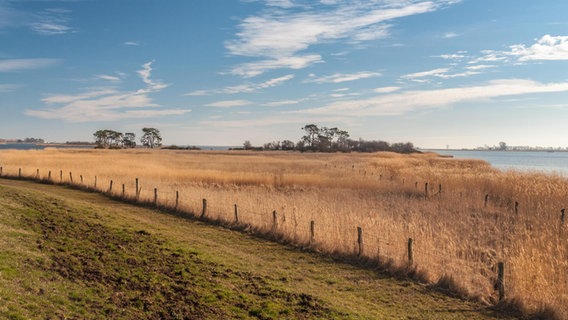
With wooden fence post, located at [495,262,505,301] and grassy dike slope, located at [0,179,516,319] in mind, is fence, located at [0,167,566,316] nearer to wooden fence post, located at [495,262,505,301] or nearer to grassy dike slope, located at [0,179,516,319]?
wooden fence post, located at [495,262,505,301]

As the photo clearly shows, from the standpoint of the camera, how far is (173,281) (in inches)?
376

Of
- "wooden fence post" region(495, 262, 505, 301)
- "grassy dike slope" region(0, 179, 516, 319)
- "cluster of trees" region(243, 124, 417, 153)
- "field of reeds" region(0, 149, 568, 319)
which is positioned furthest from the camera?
"cluster of trees" region(243, 124, 417, 153)

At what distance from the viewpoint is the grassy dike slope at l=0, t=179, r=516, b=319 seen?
7.79m

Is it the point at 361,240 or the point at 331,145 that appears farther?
the point at 331,145

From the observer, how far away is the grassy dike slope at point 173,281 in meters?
7.79

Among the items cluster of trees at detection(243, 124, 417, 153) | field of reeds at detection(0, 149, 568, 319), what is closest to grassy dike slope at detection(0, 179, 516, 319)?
field of reeds at detection(0, 149, 568, 319)

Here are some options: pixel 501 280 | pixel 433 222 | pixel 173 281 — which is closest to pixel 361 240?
pixel 501 280

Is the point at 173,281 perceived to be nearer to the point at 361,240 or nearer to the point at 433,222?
the point at 361,240

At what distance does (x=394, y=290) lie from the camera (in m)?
10.7

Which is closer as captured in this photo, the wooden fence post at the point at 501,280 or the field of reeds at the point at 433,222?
the wooden fence post at the point at 501,280

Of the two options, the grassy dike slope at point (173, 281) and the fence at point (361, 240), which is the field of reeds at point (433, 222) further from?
the grassy dike slope at point (173, 281)

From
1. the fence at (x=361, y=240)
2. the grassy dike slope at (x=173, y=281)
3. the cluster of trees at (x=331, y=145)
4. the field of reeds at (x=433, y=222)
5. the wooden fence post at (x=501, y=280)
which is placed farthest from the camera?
the cluster of trees at (x=331, y=145)

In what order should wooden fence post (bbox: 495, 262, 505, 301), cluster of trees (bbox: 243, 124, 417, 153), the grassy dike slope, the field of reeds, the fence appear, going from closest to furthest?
the grassy dike slope < wooden fence post (bbox: 495, 262, 505, 301) < the field of reeds < the fence < cluster of trees (bbox: 243, 124, 417, 153)

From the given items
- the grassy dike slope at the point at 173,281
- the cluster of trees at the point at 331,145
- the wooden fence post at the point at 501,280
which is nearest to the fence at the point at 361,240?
the wooden fence post at the point at 501,280
